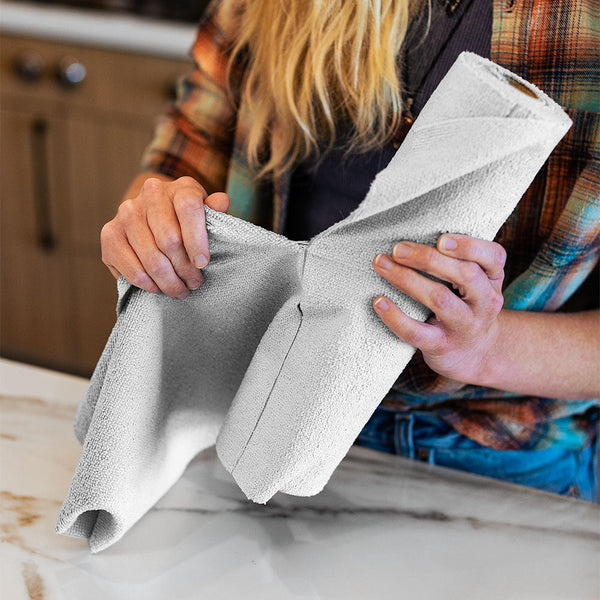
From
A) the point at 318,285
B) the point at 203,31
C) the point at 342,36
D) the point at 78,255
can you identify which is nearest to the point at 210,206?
the point at 318,285

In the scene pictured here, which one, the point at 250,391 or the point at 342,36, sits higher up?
the point at 342,36

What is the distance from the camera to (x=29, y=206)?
62.1 inches

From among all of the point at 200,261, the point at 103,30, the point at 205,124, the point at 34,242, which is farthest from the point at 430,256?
the point at 34,242

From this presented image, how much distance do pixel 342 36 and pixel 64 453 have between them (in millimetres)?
374

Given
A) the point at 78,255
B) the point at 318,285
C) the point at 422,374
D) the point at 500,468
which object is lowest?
the point at 78,255

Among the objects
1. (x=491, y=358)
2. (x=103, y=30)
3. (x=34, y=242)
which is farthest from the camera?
(x=34, y=242)

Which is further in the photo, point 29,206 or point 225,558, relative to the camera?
point 29,206

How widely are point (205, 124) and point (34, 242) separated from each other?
1030 millimetres

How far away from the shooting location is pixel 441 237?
1.23 ft

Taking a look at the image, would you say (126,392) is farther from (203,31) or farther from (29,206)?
(29,206)

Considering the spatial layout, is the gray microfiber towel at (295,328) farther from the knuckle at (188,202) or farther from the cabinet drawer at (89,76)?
the cabinet drawer at (89,76)

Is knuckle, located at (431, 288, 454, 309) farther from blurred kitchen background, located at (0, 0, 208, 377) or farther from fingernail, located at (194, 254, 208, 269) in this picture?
blurred kitchen background, located at (0, 0, 208, 377)

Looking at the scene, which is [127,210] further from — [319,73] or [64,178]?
[64,178]

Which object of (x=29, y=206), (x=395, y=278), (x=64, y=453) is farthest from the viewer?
(x=29, y=206)
